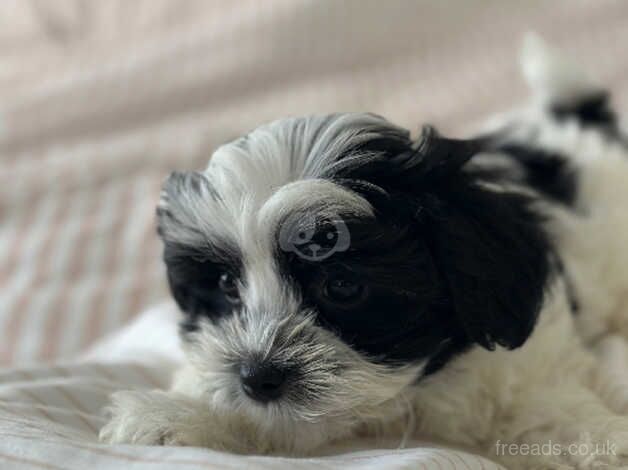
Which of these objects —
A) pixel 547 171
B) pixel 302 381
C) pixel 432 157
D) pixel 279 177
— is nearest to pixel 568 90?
pixel 547 171

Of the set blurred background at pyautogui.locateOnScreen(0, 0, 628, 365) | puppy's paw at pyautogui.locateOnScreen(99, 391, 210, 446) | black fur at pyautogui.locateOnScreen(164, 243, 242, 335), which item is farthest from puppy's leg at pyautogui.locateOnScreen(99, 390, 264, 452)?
blurred background at pyautogui.locateOnScreen(0, 0, 628, 365)

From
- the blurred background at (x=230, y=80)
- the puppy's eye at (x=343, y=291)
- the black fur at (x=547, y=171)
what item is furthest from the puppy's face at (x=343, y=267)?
the blurred background at (x=230, y=80)

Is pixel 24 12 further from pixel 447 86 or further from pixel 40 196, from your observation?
pixel 447 86

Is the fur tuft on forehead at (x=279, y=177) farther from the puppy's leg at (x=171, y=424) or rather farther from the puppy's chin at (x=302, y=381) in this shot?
the puppy's leg at (x=171, y=424)

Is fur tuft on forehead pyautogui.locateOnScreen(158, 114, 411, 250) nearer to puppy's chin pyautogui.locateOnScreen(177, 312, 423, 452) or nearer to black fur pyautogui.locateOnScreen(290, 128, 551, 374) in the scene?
black fur pyautogui.locateOnScreen(290, 128, 551, 374)

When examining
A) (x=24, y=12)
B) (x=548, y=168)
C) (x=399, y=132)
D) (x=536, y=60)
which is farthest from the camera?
(x=24, y=12)

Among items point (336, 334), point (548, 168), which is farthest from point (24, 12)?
point (336, 334)
